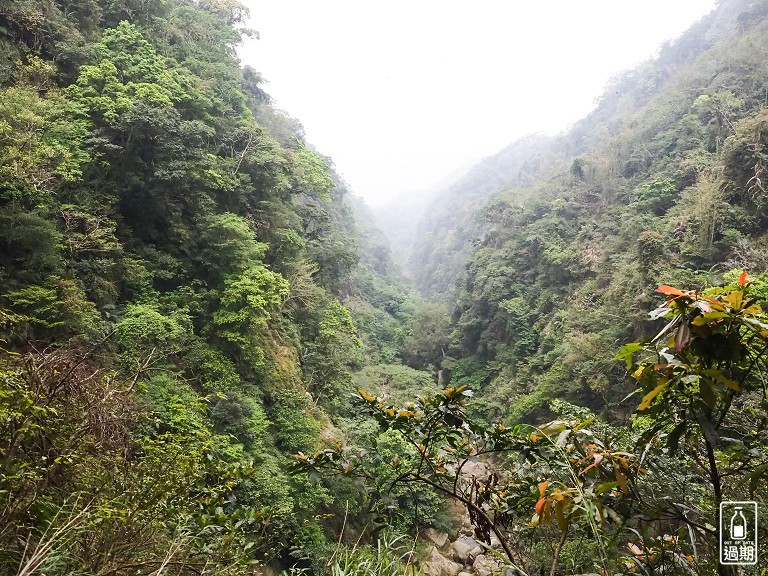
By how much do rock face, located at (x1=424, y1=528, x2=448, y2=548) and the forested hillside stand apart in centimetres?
5

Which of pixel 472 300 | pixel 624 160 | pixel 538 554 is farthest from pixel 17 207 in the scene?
pixel 624 160

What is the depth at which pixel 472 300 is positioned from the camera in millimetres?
19797

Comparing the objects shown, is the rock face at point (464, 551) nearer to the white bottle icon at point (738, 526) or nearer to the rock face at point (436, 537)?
the rock face at point (436, 537)

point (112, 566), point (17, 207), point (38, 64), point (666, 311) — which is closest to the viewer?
point (666, 311)

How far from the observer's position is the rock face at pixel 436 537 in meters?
8.76

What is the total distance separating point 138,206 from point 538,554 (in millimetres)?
9206

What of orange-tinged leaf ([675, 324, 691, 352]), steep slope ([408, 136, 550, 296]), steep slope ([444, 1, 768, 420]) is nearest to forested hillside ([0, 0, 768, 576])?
orange-tinged leaf ([675, 324, 691, 352])

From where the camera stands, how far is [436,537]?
893 cm

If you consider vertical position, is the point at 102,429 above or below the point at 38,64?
below

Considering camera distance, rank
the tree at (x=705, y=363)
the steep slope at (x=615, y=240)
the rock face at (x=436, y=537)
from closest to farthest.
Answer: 1. the tree at (x=705, y=363)
2. the rock face at (x=436, y=537)
3. the steep slope at (x=615, y=240)

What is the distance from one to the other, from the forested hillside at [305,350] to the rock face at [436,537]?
0.05m

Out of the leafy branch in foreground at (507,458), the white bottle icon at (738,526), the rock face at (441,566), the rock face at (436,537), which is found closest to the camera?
the white bottle icon at (738,526)

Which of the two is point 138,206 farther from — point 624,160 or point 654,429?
point 624,160

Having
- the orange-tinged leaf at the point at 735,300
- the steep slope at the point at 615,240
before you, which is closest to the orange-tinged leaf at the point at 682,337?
the orange-tinged leaf at the point at 735,300
